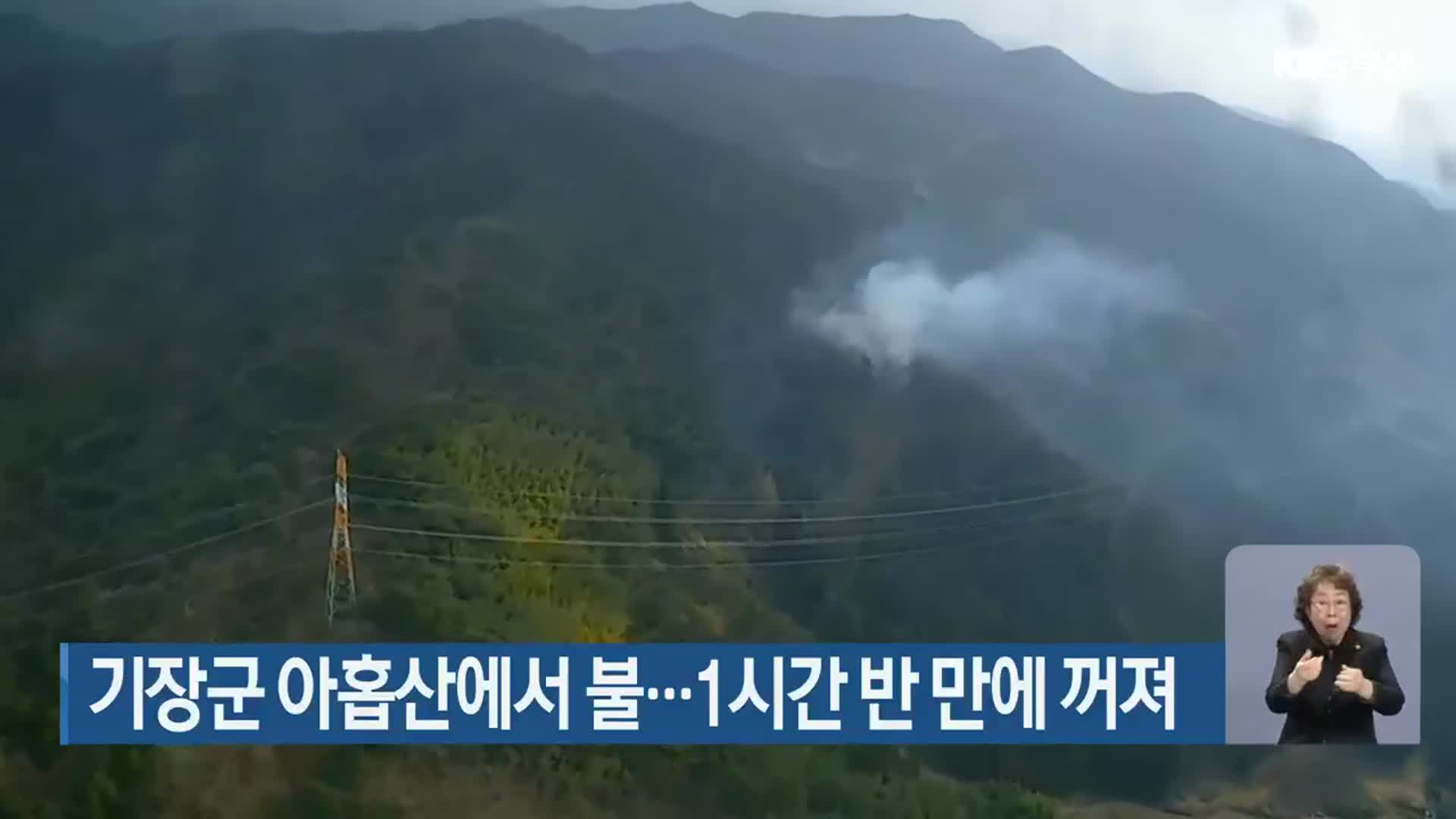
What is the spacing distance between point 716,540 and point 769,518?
0.13 meters

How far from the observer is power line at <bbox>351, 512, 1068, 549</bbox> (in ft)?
8.79

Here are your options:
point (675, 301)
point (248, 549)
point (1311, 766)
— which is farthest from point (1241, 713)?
point (248, 549)

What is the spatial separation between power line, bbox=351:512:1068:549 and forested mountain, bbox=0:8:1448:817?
0.01m

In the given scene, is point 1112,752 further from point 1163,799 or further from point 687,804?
point 687,804

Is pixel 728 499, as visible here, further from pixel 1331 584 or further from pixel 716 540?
pixel 1331 584

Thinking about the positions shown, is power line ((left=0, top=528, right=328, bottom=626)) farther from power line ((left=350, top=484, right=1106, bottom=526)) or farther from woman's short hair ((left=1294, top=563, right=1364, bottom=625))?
woman's short hair ((left=1294, top=563, right=1364, bottom=625))

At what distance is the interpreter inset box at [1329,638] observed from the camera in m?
2.75

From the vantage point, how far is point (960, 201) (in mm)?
2936

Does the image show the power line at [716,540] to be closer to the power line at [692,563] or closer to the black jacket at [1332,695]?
the power line at [692,563]

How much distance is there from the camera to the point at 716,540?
276 cm

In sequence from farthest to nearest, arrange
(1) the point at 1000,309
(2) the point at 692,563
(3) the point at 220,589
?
(1) the point at 1000,309
(2) the point at 692,563
(3) the point at 220,589
